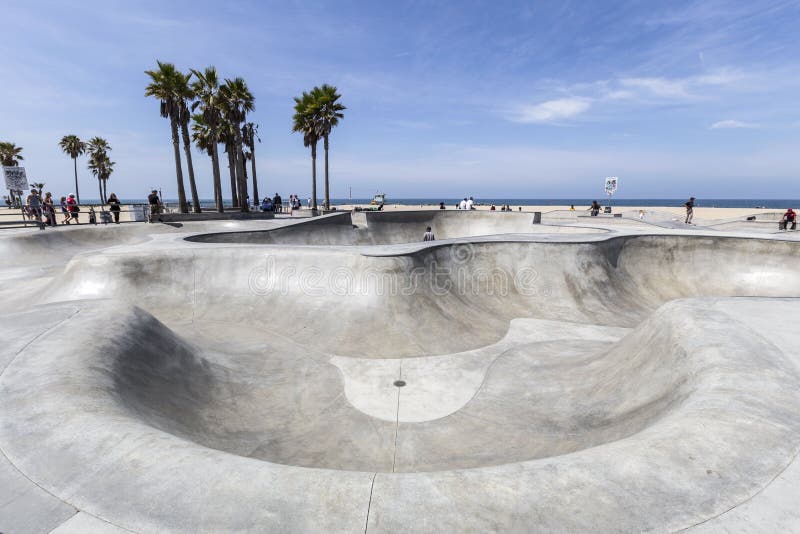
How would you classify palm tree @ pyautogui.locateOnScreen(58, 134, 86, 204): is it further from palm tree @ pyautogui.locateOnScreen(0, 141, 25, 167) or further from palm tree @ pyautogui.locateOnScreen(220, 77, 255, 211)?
palm tree @ pyautogui.locateOnScreen(220, 77, 255, 211)

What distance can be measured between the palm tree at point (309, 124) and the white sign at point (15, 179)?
19.5 metres

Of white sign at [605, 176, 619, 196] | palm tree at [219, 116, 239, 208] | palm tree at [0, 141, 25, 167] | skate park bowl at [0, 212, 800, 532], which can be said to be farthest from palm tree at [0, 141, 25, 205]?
white sign at [605, 176, 619, 196]

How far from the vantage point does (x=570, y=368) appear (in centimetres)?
Answer: 705

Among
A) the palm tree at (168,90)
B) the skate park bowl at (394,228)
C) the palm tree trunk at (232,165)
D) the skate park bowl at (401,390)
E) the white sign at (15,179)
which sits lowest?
the skate park bowl at (401,390)

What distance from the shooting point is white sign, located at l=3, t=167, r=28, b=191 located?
19219 millimetres

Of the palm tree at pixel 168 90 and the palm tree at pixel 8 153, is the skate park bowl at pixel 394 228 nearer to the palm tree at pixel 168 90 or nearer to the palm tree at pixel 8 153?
the palm tree at pixel 168 90

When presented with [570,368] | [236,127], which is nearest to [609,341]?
[570,368]

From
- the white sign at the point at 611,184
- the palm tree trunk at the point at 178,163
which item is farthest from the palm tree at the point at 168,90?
the white sign at the point at 611,184

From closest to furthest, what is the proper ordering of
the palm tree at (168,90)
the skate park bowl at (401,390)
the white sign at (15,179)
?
the skate park bowl at (401,390) < the white sign at (15,179) < the palm tree at (168,90)

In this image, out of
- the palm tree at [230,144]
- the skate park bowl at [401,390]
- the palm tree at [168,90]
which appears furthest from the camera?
the palm tree at [230,144]

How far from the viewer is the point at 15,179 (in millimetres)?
19453

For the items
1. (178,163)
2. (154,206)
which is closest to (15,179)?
(154,206)

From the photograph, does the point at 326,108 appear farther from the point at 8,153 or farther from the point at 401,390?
the point at 8,153

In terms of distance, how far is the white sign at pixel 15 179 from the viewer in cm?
1922
